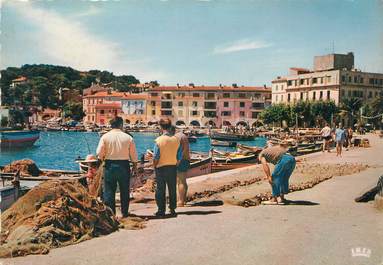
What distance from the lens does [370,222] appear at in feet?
23.2

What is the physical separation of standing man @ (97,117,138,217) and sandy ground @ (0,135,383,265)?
78 centimetres

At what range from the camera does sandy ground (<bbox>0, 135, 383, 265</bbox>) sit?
5402 mm

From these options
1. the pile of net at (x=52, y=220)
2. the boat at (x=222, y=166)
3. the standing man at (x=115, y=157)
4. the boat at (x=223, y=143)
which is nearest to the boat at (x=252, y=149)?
the boat at (x=222, y=166)

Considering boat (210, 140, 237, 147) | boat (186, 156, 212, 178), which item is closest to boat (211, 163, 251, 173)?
boat (186, 156, 212, 178)

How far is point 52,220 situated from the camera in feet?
20.4

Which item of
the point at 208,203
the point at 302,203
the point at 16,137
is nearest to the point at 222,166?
the point at 16,137

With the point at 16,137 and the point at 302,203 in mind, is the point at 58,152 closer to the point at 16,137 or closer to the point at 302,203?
the point at 16,137

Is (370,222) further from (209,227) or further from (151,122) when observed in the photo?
(151,122)

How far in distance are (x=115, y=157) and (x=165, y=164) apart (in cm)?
103

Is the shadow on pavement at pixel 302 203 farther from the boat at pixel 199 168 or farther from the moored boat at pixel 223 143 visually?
the moored boat at pixel 223 143

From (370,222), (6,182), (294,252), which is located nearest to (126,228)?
(294,252)

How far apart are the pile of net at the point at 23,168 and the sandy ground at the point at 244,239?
5446 millimetres

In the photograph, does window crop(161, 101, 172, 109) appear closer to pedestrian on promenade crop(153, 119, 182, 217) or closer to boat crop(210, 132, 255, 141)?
pedestrian on promenade crop(153, 119, 182, 217)

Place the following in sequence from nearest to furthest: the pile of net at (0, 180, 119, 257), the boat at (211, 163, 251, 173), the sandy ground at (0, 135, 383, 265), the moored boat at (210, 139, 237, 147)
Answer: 1. the sandy ground at (0, 135, 383, 265)
2. the pile of net at (0, 180, 119, 257)
3. the boat at (211, 163, 251, 173)
4. the moored boat at (210, 139, 237, 147)
